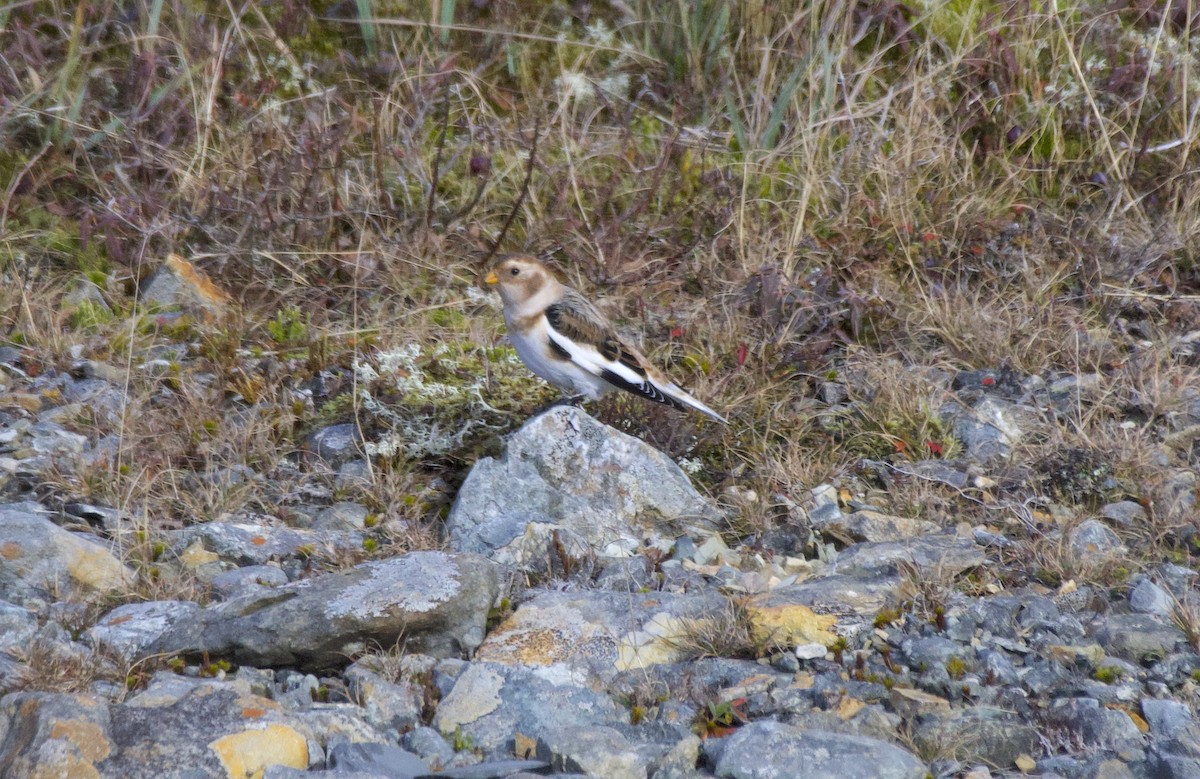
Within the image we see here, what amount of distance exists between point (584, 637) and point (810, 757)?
0.87m

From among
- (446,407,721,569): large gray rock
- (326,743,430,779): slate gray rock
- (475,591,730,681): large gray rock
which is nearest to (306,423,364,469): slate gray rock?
(446,407,721,569): large gray rock

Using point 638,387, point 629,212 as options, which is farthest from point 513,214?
point 638,387

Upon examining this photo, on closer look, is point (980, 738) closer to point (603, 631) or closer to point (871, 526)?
point (603, 631)

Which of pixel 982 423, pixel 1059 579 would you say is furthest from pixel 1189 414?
pixel 1059 579

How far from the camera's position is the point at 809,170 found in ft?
20.2

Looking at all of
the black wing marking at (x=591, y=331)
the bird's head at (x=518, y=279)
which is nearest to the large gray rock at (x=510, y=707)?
the black wing marking at (x=591, y=331)

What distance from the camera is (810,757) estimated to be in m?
2.70

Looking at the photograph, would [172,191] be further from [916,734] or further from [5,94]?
[916,734]

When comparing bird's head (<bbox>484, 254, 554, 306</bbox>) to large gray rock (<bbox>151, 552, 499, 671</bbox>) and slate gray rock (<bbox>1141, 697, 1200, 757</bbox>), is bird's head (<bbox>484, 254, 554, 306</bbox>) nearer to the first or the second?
large gray rock (<bbox>151, 552, 499, 671</bbox>)

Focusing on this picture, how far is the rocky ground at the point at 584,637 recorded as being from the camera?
9.01 ft

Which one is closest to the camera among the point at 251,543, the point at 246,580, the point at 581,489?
the point at 246,580

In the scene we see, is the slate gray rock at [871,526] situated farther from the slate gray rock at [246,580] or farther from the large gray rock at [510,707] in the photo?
the slate gray rock at [246,580]

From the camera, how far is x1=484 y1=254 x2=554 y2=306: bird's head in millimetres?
4898

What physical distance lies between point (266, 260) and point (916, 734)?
13.6 feet
